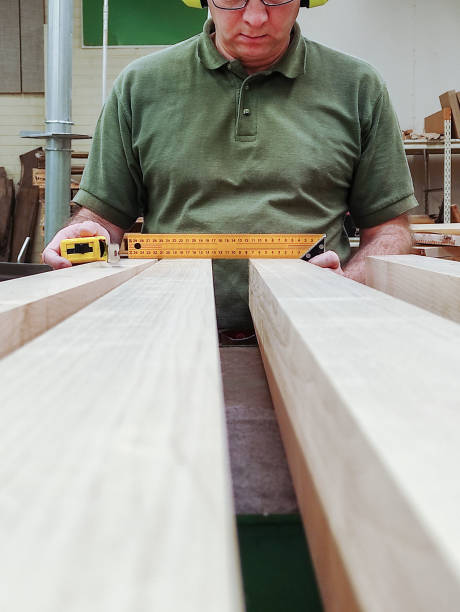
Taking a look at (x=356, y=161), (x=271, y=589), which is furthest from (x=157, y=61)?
(x=271, y=589)

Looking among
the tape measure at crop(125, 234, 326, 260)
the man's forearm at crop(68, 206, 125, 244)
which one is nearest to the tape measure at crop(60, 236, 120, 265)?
the tape measure at crop(125, 234, 326, 260)

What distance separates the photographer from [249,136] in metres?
1.92

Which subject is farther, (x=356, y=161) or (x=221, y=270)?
(x=356, y=161)

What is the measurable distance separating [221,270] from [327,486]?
1.58 meters

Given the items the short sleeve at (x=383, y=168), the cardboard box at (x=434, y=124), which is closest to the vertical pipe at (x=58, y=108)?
the short sleeve at (x=383, y=168)

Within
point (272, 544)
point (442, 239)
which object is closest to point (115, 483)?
point (272, 544)

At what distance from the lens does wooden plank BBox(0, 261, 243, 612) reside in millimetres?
192

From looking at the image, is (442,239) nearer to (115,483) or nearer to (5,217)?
(115,483)

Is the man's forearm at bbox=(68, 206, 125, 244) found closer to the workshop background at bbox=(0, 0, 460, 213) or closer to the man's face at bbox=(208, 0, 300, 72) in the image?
the man's face at bbox=(208, 0, 300, 72)

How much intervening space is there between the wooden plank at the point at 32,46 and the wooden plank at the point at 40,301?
719cm

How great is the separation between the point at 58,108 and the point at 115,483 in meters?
3.29

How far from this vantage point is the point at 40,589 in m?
0.19

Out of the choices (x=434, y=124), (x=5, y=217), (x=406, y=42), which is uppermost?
(x=406, y=42)

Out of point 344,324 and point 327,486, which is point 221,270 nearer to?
point 344,324
